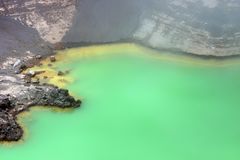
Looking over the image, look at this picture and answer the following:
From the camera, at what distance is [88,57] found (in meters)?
36.1

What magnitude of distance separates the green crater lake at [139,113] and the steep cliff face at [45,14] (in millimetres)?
2611

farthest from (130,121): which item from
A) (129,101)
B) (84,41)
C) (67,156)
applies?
(84,41)

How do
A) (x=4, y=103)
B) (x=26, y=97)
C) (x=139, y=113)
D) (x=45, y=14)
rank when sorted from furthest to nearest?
A: (x=45, y=14), (x=26, y=97), (x=139, y=113), (x=4, y=103)

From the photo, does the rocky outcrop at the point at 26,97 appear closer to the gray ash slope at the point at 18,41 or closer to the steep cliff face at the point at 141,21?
the gray ash slope at the point at 18,41

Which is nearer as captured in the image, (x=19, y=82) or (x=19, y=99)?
(x=19, y=99)

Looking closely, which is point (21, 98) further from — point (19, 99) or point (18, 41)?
point (18, 41)

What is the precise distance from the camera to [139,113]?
29.1m

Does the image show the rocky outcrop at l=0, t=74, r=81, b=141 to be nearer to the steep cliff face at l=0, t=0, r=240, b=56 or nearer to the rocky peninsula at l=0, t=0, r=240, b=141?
the rocky peninsula at l=0, t=0, r=240, b=141

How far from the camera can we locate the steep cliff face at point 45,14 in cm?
3859

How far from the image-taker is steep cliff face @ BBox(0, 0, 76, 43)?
38594mm

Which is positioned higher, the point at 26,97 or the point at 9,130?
the point at 26,97

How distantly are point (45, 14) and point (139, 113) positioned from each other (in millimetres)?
14629

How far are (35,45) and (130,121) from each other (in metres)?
12.3

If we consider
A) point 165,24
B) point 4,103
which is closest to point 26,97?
point 4,103
